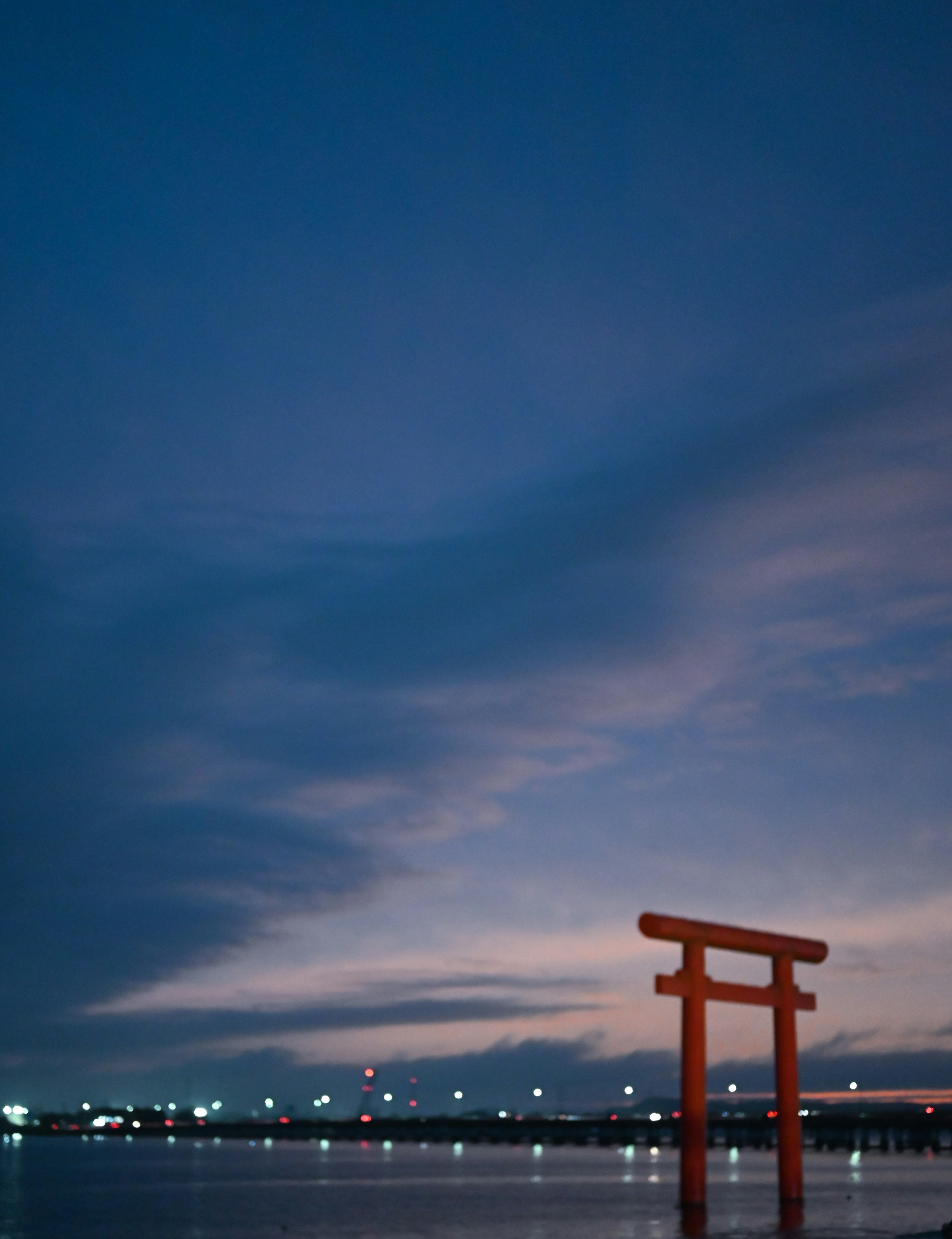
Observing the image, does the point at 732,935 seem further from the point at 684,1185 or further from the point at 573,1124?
the point at 573,1124

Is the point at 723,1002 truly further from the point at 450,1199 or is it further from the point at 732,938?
the point at 450,1199

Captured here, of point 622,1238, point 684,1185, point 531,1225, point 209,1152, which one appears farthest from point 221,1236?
point 209,1152

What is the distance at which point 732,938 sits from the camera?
26.8 metres

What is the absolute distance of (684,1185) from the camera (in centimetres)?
2794

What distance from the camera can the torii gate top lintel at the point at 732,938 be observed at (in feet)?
82.0

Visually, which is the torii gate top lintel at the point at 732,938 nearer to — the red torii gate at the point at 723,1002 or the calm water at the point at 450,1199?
the red torii gate at the point at 723,1002

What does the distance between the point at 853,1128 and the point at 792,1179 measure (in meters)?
100

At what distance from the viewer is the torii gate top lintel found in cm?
2500

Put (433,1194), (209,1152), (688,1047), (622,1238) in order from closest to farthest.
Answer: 1. (688,1047)
2. (622,1238)
3. (433,1194)
4. (209,1152)

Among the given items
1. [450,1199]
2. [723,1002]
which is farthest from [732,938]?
[450,1199]

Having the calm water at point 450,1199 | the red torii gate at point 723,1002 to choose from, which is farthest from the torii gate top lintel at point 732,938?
the calm water at point 450,1199

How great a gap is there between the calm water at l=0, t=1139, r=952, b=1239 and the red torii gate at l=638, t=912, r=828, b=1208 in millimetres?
1700

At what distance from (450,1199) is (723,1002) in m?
28.3

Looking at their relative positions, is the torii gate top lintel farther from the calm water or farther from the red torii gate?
the calm water
